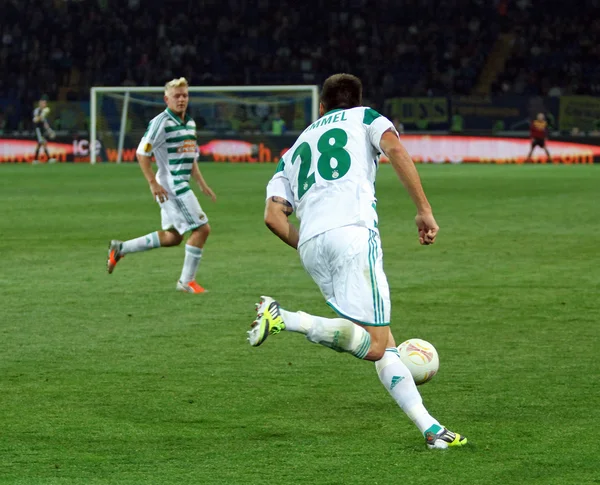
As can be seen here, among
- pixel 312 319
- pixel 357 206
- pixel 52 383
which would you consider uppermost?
pixel 357 206

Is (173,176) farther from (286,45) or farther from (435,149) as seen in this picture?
A: (286,45)

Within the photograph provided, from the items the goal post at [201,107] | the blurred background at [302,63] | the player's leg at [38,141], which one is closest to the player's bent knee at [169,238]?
the blurred background at [302,63]

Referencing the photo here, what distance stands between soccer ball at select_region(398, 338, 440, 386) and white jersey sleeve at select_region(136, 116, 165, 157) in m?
5.80

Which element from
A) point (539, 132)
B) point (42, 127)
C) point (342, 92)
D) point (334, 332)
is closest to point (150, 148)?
point (342, 92)

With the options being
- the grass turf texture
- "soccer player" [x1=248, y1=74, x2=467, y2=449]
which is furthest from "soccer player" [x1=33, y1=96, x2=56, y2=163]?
"soccer player" [x1=248, y1=74, x2=467, y2=449]

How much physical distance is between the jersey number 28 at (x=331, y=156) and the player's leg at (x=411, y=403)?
0.88 metres

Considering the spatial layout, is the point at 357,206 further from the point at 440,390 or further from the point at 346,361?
the point at 346,361

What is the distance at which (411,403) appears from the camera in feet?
17.3

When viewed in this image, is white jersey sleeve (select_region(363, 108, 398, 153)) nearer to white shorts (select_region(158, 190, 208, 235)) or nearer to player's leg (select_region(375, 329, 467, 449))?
player's leg (select_region(375, 329, 467, 449))

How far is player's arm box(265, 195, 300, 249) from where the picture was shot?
5602 mm

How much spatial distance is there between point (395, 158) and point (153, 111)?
3350 cm

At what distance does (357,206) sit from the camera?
5.44 metres

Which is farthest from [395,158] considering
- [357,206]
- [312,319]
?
[312,319]

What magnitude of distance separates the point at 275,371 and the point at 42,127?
107 ft
